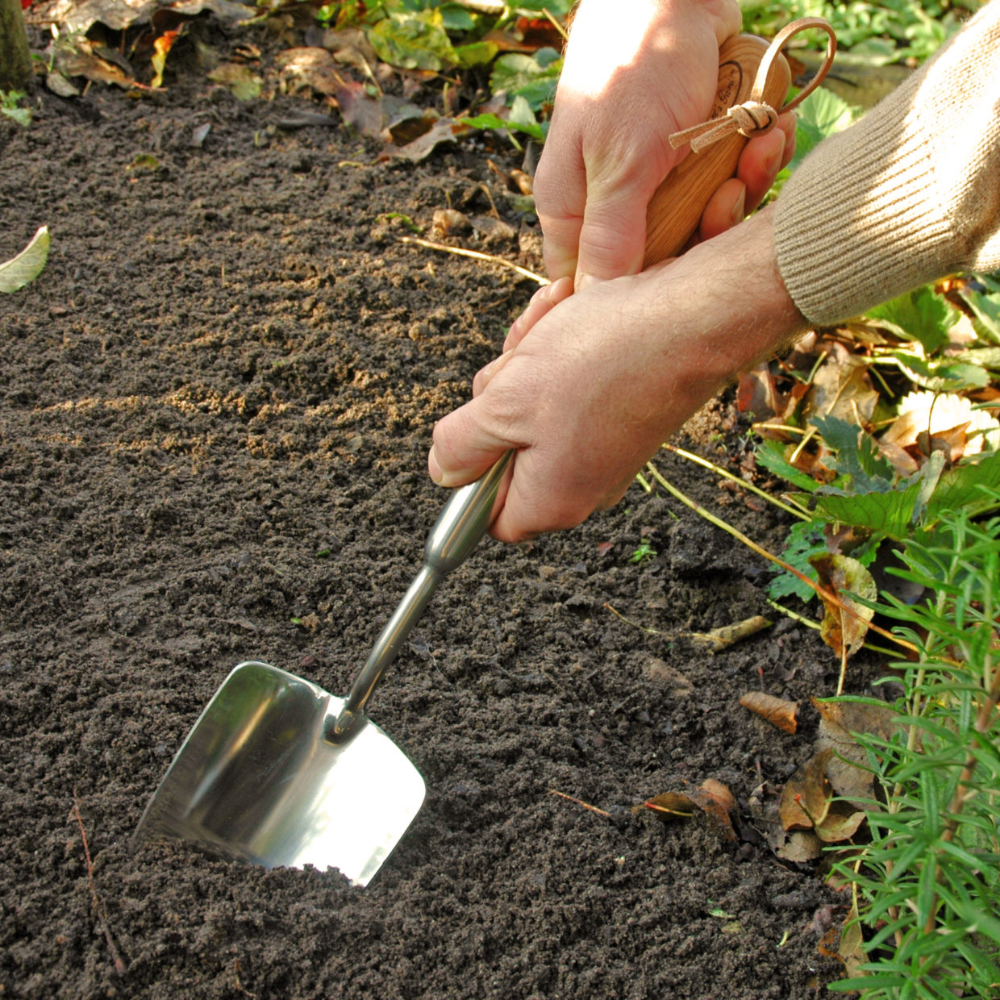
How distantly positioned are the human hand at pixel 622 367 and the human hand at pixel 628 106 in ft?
0.32

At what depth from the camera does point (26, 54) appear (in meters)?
2.58

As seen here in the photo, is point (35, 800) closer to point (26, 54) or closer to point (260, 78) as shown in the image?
point (26, 54)

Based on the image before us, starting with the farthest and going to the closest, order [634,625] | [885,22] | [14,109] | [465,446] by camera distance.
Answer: [885,22] < [14,109] < [634,625] < [465,446]

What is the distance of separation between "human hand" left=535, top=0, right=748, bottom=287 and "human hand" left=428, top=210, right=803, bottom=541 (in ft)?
0.32

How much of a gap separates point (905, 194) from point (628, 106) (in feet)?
1.36

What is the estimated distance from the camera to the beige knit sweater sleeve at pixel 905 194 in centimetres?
106

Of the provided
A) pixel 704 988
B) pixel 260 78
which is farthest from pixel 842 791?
pixel 260 78

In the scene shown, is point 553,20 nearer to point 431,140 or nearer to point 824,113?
point 431,140

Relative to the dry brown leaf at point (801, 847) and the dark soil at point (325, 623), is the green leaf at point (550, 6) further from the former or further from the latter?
the dry brown leaf at point (801, 847)

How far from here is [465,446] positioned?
53.4 inches

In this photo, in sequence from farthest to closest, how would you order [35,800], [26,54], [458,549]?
→ 1. [26,54]
2. [458,549]
3. [35,800]

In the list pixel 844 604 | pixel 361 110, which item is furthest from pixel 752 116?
pixel 361 110

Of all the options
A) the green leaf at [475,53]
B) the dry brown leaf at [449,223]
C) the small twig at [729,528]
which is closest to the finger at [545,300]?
the small twig at [729,528]

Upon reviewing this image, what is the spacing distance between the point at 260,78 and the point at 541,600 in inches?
84.2
